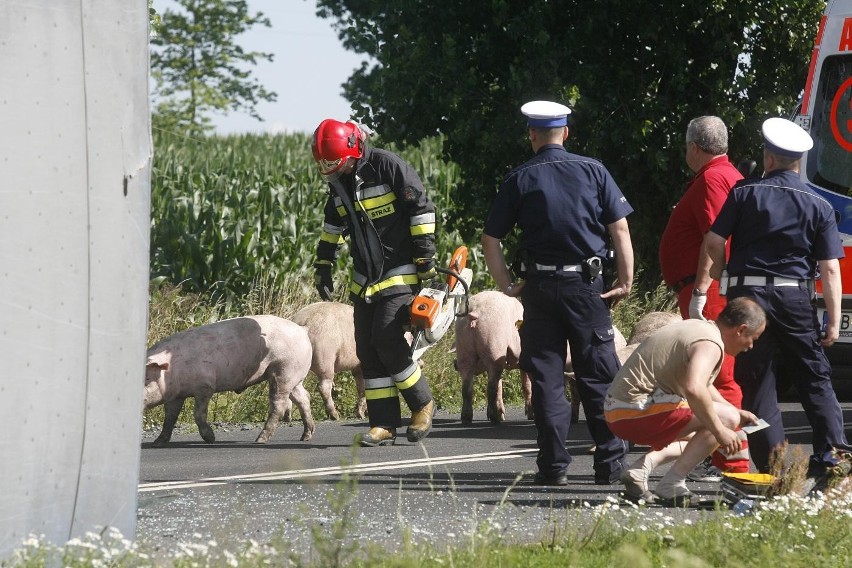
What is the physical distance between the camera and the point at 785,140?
302 inches

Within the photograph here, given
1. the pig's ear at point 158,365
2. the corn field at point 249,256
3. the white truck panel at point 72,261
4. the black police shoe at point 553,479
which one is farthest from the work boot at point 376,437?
the white truck panel at point 72,261

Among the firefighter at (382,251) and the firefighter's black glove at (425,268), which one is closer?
the firefighter at (382,251)

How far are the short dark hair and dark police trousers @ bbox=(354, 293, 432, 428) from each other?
3.11m

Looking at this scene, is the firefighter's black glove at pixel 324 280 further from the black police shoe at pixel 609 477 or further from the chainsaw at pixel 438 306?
the black police shoe at pixel 609 477

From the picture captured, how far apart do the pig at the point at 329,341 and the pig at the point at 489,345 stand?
822mm

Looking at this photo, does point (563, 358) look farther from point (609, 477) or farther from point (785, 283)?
point (785, 283)

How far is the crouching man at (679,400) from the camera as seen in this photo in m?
6.96

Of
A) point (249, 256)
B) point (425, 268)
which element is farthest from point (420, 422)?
point (249, 256)

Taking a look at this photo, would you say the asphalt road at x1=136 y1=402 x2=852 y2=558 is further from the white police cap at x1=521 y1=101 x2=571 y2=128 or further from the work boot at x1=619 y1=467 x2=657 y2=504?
the white police cap at x1=521 y1=101 x2=571 y2=128

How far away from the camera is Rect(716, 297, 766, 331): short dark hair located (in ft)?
22.9

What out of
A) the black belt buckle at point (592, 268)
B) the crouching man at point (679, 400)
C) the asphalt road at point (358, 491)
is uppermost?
the black belt buckle at point (592, 268)

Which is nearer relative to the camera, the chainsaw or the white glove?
the white glove

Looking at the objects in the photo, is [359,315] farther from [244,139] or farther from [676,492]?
[244,139]

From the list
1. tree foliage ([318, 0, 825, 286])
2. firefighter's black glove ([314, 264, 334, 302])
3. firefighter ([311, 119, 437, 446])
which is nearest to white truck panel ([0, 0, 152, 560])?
firefighter ([311, 119, 437, 446])
